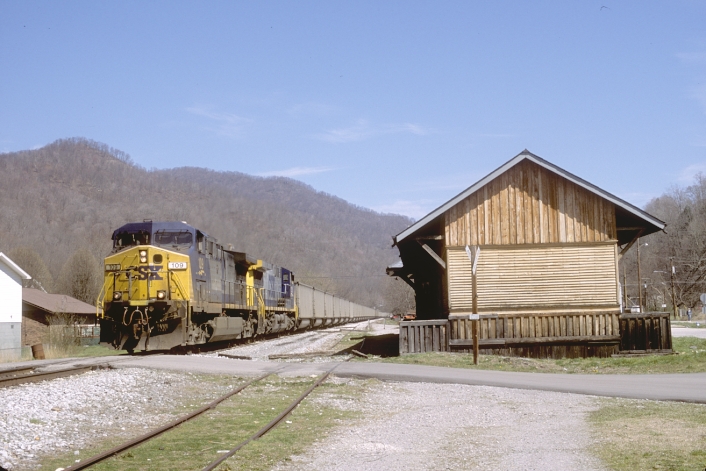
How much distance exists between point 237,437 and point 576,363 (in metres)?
14.5

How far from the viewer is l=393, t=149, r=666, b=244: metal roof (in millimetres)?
22594

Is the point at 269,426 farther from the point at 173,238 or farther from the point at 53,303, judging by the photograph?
the point at 53,303

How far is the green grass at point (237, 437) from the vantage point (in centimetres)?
795

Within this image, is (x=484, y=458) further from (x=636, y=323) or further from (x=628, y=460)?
(x=636, y=323)

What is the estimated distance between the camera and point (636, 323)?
2338 centimetres

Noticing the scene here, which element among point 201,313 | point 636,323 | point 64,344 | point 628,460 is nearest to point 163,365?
point 201,313

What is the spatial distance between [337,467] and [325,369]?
11098 millimetres

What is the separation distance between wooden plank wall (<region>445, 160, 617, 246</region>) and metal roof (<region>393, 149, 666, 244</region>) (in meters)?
0.36

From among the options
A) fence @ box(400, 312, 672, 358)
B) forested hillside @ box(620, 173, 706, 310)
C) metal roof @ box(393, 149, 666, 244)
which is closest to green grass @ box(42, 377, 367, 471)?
fence @ box(400, 312, 672, 358)

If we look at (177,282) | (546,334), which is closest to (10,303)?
(177,282)

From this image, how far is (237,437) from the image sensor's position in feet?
31.5

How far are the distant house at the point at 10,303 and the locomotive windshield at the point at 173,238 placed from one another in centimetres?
2802

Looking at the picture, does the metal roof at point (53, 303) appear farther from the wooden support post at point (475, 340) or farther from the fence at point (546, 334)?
the wooden support post at point (475, 340)

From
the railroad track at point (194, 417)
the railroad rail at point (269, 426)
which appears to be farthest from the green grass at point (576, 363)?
the railroad track at point (194, 417)
